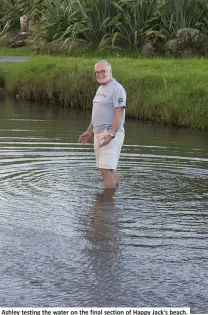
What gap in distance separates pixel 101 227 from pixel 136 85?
1265cm

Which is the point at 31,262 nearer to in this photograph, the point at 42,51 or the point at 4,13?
the point at 42,51

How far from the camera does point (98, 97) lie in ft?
37.1

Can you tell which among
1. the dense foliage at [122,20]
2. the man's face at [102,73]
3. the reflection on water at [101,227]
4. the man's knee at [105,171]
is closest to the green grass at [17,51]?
the dense foliage at [122,20]

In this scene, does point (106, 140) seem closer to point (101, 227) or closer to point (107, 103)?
point (107, 103)

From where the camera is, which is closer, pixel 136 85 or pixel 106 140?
pixel 106 140

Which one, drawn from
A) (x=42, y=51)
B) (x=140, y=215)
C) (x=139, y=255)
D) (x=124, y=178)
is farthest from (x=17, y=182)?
(x=42, y=51)

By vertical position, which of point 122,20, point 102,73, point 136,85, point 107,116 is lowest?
point 136,85

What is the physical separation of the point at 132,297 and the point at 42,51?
26219 millimetres

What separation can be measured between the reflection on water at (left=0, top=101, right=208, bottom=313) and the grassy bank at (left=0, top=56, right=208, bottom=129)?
3612mm

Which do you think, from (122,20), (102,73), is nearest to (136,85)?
(122,20)

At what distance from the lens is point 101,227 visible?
380 inches

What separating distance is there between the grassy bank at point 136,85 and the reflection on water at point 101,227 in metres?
3.61

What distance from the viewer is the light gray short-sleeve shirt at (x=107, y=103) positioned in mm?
11086

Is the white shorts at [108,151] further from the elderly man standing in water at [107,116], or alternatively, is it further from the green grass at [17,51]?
the green grass at [17,51]
